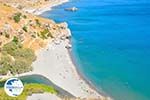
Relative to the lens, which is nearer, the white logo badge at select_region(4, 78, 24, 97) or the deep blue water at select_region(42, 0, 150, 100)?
the white logo badge at select_region(4, 78, 24, 97)

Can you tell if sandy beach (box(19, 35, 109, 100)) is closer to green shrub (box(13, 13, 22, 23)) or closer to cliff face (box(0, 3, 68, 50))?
cliff face (box(0, 3, 68, 50))

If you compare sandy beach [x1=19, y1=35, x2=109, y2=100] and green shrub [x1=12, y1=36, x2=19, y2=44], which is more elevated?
green shrub [x1=12, y1=36, x2=19, y2=44]

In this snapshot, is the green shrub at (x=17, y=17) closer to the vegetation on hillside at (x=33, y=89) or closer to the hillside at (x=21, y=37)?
the hillside at (x=21, y=37)

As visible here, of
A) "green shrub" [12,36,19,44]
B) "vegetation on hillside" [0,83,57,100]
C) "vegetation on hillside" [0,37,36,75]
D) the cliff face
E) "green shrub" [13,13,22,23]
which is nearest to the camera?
"vegetation on hillside" [0,83,57,100]

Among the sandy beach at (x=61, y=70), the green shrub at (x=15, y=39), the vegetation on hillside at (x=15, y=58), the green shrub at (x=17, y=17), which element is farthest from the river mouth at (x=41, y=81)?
the green shrub at (x=17, y=17)

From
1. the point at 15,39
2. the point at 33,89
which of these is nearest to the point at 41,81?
the point at 33,89

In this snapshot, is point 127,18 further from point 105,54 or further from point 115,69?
point 115,69

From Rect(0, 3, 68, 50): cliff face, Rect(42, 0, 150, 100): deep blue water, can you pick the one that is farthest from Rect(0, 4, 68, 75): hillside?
Rect(42, 0, 150, 100): deep blue water
